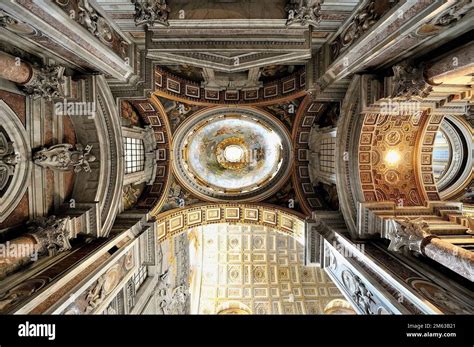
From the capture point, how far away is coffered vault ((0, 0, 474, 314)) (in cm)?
647

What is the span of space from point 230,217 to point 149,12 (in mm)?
10489

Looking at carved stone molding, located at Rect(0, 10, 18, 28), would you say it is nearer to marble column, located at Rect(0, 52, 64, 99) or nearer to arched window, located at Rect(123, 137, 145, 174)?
marble column, located at Rect(0, 52, 64, 99)

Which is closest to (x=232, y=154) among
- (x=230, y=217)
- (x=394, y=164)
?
(x=230, y=217)

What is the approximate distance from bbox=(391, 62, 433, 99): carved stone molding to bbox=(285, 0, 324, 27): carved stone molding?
287 centimetres

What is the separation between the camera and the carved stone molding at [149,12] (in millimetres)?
7504

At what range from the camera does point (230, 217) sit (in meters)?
14.8

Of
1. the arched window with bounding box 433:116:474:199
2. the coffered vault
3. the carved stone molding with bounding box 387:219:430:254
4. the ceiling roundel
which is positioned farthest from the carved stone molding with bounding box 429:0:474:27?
the arched window with bounding box 433:116:474:199

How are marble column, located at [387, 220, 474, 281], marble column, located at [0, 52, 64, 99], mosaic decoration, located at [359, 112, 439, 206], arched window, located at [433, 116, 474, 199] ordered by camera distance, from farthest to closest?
arched window, located at [433, 116, 474, 199] < mosaic decoration, located at [359, 112, 439, 206] < marble column, located at [0, 52, 64, 99] < marble column, located at [387, 220, 474, 281]

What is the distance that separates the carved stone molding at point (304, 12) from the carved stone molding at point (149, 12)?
3924 mm

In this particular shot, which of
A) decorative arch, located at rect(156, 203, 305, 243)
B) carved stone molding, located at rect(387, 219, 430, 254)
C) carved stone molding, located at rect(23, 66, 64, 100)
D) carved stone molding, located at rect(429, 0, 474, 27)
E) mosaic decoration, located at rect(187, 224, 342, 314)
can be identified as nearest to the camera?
carved stone molding, located at rect(429, 0, 474, 27)

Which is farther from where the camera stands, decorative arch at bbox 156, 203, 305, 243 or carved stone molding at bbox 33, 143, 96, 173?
decorative arch at bbox 156, 203, 305, 243

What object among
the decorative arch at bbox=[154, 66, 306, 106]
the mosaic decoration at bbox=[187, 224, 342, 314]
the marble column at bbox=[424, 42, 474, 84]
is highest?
the decorative arch at bbox=[154, 66, 306, 106]

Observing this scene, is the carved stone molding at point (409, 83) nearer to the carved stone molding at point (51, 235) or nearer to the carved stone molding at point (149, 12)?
the carved stone molding at point (149, 12)

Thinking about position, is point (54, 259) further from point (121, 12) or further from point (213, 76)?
point (213, 76)
